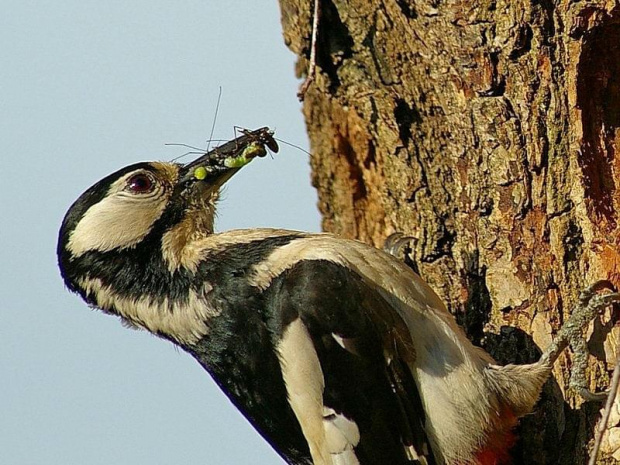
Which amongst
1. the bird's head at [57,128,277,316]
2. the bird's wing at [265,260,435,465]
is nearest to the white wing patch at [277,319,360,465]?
the bird's wing at [265,260,435,465]

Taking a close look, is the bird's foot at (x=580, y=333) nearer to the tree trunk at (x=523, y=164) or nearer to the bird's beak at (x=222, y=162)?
the tree trunk at (x=523, y=164)

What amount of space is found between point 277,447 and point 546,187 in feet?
3.95

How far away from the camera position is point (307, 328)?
393 centimetres

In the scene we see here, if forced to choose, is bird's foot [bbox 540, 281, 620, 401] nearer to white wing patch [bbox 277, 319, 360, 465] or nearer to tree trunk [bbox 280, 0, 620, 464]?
tree trunk [bbox 280, 0, 620, 464]

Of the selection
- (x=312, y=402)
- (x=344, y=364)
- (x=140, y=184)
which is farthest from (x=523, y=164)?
(x=140, y=184)

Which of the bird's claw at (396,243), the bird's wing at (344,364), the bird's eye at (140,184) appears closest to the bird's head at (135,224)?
the bird's eye at (140,184)

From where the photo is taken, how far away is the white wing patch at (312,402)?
3936 mm

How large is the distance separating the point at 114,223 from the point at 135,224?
0.07 meters

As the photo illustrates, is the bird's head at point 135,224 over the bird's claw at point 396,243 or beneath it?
over

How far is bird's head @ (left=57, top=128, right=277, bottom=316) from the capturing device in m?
4.13

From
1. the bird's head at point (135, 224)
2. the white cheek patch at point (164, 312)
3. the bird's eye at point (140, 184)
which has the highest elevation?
the bird's eye at point (140, 184)

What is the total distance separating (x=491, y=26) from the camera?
13.9 ft

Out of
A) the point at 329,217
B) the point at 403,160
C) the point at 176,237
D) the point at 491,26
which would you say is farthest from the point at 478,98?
the point at 329,217

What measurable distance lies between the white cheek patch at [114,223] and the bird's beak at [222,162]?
0.19 meters
